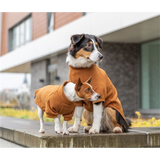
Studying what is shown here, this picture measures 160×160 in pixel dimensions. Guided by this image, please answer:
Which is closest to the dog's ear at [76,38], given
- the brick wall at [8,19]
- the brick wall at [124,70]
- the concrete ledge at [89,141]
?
the concrete ledge at [89,141]

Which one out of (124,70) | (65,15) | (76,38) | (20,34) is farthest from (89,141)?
(20,34)

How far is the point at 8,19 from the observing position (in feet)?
80.6

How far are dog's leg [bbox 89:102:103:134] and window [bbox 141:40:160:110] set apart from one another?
27.0 ft

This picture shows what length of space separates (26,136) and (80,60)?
1.54 m

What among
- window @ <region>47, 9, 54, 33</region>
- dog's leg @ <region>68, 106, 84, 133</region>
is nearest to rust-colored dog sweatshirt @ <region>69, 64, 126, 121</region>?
dog's leg @ <region>68, 106, 84, 133</region>

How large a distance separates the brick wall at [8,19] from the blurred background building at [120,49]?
4.61 metres

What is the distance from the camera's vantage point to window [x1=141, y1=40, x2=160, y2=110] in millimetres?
12664

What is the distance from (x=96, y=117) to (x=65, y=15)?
36.8ft

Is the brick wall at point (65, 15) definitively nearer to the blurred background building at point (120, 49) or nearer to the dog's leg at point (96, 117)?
the blurred background building at point (120, 49)

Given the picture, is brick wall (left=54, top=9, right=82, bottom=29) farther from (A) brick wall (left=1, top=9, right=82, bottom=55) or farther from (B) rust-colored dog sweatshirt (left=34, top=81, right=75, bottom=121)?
(B) rust-colored dog sweatshirt (left=34, top=81, right=75, bottom=121)

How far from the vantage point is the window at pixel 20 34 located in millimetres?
21572
